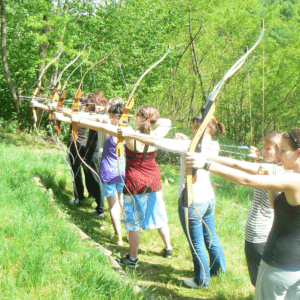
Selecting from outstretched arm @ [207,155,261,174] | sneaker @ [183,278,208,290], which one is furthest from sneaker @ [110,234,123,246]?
outstretched arm @ [207,155,261,174]

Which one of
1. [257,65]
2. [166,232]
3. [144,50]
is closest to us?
[166,232]

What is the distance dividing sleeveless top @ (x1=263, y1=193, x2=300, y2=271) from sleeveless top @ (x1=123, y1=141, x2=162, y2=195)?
4.15ft

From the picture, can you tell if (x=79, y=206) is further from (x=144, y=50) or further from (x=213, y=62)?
(x=213, y=62)

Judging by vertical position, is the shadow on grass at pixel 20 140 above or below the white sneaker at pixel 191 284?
below

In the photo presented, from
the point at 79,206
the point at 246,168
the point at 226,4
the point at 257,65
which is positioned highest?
the point at 226,4

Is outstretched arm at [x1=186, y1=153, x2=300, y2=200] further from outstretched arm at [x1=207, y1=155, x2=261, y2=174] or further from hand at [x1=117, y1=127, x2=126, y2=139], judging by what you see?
hand at [x1=117, y1=127, x2=126, y2=139]

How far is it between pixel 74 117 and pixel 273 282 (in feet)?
5.68

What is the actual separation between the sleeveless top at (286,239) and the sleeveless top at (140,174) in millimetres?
1266

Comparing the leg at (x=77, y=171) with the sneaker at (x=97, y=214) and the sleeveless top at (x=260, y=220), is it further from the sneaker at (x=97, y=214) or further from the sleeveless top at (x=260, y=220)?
the sleeveless top at (x=260, y=220)

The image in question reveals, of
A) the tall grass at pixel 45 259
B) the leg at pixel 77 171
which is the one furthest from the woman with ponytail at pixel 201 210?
the leg at pixel 77 171

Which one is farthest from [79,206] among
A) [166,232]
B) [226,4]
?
[226,4]

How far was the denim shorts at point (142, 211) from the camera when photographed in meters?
2.62

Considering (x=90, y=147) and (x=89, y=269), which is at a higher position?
(x=90, y=147)

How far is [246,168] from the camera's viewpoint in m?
1.82
